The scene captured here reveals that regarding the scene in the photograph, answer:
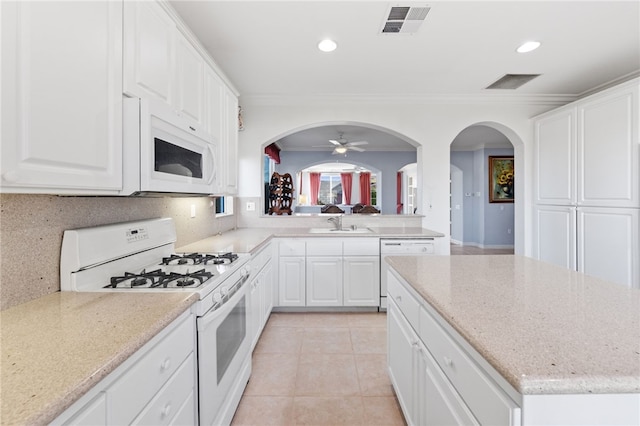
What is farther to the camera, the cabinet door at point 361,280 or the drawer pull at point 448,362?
the cabinet door at point 361,280

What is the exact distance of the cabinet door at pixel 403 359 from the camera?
1439mm

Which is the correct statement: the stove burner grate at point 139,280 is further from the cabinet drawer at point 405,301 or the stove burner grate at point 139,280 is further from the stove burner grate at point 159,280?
the cabinet drawer at point 405,301

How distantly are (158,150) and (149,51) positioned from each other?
49 centimetres

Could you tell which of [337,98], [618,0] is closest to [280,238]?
[337,98]

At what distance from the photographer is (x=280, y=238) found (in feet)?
10.7

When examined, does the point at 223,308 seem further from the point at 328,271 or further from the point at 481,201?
the point at 481,201

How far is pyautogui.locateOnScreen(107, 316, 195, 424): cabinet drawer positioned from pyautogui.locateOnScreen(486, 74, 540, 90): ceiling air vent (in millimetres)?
3648

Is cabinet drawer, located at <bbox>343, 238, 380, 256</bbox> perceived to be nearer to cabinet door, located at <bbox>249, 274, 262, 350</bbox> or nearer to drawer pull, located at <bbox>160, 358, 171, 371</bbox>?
cabinet door, located at <bbox>249, 274, 262, 350</bbox>

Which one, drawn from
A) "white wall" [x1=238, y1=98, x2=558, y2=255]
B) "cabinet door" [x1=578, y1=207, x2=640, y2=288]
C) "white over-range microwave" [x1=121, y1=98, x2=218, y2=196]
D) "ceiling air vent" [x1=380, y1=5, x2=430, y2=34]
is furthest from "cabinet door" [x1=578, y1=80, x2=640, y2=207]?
"white over-range microwave" [x1=121, y1=98, x2=218, y2=196]

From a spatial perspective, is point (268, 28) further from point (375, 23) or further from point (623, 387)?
point (623, 387)

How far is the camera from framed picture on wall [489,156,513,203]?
7137 mm

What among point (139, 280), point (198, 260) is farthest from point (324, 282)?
point (139, 280)

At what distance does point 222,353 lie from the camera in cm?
156

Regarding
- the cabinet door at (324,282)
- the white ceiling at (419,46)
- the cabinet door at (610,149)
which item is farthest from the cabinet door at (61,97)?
the cabinet door at (610,149)
